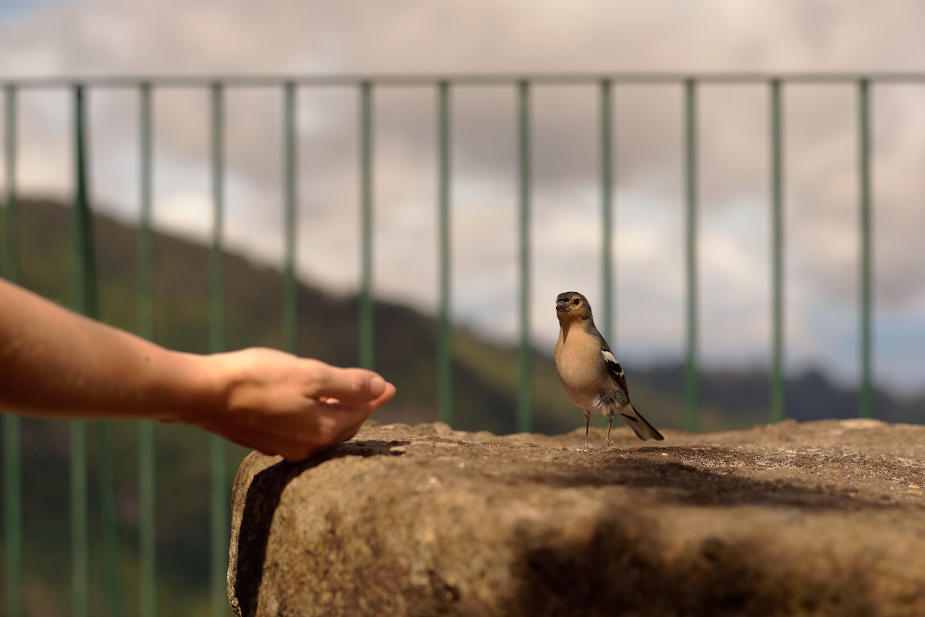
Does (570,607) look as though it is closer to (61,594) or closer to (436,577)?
(436,577)

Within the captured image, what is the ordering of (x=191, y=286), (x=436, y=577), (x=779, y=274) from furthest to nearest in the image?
(x=191, y=286), (x=779, y=274), (x=436, y=577)

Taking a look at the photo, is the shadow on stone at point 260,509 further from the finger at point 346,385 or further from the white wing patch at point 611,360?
the white wing patch at point 611,360

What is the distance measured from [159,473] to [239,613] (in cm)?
5541

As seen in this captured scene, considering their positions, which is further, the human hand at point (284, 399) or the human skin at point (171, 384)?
the human hand at point (284, 399)

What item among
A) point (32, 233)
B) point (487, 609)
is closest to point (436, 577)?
point (487, 609)

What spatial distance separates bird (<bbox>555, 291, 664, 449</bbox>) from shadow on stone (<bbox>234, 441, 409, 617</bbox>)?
0.87 metres

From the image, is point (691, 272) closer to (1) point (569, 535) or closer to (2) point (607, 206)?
(2) point (607, 206)

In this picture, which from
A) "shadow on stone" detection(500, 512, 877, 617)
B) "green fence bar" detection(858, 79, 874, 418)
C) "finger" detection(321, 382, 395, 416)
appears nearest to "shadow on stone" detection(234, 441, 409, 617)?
"finger" detection(321, 382, 395, 416)

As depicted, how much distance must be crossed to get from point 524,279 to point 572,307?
3.42 feet

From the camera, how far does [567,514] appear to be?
1.92 metres

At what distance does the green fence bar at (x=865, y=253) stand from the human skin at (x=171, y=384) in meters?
3.03

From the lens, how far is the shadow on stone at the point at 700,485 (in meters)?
2.06

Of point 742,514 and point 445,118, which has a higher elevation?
point 445,118

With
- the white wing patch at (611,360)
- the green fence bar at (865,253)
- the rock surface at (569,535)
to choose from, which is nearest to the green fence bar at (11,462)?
the rock surface at (569,535)
